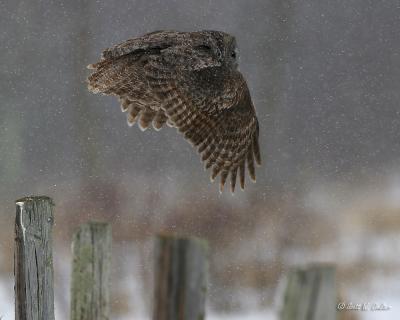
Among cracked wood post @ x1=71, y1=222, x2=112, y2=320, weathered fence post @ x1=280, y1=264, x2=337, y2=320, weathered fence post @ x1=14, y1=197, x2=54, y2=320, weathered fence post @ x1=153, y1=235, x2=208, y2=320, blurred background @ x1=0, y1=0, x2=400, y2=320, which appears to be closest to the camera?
weathered fence post @ x1=280, y1=264, x2=337, y2=320

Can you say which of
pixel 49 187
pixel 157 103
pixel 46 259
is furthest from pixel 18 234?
pixel 49 187

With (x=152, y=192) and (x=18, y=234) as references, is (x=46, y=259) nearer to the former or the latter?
(x=18, y=234)

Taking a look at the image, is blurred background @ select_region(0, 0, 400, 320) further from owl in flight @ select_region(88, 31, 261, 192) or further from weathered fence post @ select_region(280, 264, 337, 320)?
weathered fence post @ select_region(280, 264, 337, 320)

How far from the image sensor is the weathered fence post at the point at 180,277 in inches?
71.2

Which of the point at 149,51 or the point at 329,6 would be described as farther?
the point at 329,6

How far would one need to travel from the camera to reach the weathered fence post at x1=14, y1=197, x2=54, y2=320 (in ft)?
8.47

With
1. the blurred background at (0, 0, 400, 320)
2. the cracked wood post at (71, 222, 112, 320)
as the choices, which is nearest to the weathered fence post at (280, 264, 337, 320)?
the cracked wood post at (71, 222, 112, 320)

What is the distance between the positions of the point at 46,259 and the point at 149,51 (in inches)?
66.4

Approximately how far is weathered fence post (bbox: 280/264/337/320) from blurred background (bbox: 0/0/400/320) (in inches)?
217

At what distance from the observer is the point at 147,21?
28.8ft

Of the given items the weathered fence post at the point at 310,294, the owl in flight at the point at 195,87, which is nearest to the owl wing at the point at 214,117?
the owl in flight at the point at 195,87

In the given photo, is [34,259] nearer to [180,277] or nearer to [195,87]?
[180,277]

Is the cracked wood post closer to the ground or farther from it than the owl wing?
closer to the ground

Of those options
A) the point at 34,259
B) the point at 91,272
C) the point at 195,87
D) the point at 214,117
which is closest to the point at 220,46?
the point at 195,87
